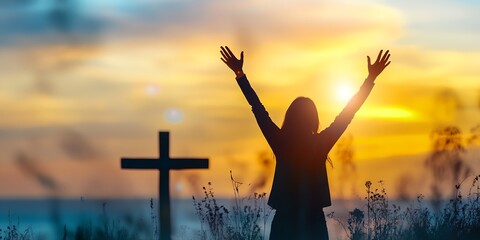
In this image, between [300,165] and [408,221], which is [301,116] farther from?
[408,221]

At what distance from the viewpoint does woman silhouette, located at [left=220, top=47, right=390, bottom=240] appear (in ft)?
38.3

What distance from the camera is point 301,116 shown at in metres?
11.6

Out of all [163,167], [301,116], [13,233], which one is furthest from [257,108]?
[13,233]

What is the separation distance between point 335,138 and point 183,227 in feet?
17.3

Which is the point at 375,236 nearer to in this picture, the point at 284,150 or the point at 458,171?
the point at 458,171

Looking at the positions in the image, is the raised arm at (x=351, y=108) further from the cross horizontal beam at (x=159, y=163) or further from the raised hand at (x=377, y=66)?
the cross horizontal beam at (x=159, y=163)

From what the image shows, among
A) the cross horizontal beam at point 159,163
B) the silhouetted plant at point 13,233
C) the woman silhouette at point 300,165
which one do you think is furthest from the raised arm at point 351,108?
the silhouetted plant at point 13,233

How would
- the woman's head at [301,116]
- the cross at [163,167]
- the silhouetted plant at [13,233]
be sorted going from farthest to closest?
the silhouetted plant at [13,233]
the cross at [163,167]
the woman's head at [301,116]

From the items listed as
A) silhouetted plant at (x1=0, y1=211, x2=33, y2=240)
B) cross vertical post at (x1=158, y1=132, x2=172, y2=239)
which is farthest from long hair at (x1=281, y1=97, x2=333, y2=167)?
silhouetted plant at (x1=0, y1=211, x2=33, y2=240)

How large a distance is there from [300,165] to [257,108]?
2.52 ft

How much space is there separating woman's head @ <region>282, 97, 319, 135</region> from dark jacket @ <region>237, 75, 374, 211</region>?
0.11m

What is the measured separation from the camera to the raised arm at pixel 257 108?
1172cm

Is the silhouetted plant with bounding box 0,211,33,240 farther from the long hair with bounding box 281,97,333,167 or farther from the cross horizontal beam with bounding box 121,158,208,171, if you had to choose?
the long hair with bounding box 281,97,333,167

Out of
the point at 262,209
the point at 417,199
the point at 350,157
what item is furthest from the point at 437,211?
the point at 262,209
